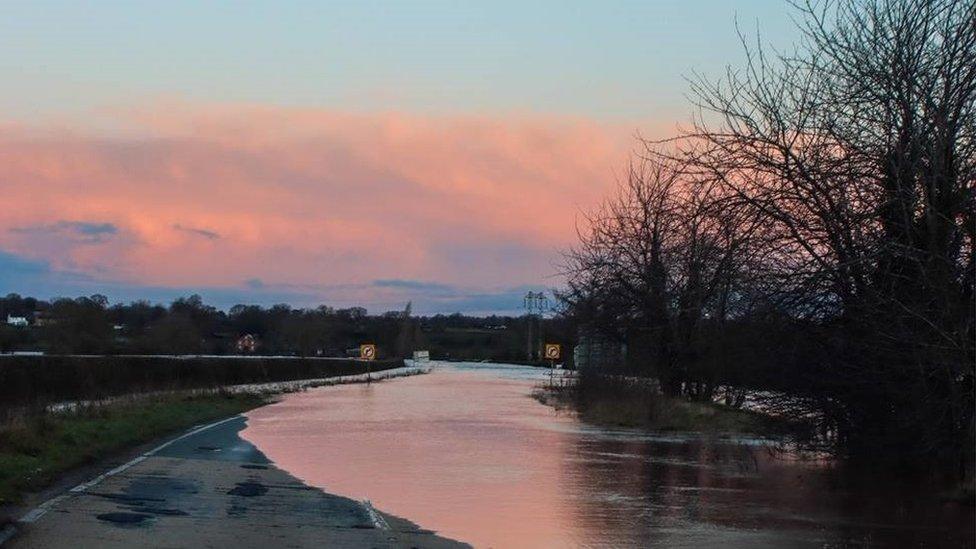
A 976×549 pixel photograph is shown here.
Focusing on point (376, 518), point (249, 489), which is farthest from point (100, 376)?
point (376, 518)

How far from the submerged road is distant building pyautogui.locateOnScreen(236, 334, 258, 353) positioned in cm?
14168

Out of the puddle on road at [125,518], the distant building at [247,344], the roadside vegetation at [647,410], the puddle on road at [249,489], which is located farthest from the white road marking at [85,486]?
the distant building at [247,344]

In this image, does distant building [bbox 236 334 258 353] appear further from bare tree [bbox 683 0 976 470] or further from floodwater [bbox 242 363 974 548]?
bare tree [bbox 683 0 976 470]

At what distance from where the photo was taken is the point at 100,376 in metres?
48.2

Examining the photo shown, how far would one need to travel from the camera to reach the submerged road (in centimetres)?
1095

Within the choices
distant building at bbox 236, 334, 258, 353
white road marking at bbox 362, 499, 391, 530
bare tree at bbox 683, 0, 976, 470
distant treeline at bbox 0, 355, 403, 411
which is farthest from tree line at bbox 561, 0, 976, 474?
distant building at bbox 236, 334, 258, 353

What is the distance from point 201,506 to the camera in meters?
13.6

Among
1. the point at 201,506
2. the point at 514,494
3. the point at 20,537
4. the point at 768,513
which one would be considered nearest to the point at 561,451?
the point at 514,494

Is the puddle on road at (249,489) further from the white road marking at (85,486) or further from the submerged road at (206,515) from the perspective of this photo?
the white road marking at (85,486)

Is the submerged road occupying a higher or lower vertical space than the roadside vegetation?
lower

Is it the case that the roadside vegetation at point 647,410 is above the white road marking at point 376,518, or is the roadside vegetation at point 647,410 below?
above

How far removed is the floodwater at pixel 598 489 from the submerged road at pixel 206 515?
0.65 metres

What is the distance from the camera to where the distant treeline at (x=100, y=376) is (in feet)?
126

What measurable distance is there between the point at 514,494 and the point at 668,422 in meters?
16.4
